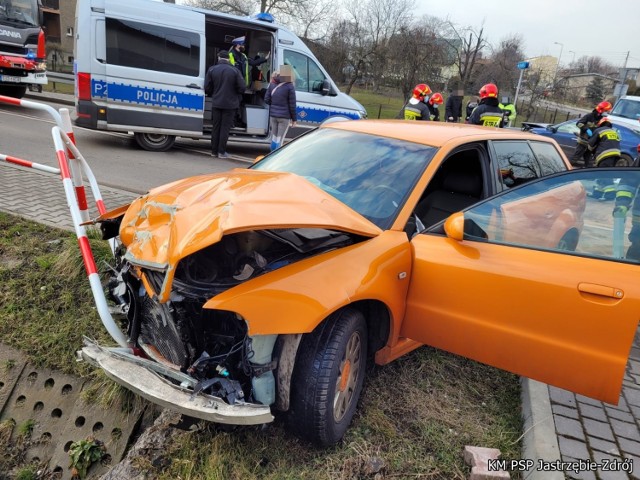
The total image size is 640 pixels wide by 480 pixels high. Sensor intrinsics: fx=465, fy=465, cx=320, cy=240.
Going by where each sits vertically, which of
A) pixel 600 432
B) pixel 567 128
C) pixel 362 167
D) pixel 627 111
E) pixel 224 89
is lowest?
pixel 600 432

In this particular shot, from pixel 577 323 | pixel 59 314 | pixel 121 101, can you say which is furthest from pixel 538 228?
pixel 121 101

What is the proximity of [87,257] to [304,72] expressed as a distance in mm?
7968

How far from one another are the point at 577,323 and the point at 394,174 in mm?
1313

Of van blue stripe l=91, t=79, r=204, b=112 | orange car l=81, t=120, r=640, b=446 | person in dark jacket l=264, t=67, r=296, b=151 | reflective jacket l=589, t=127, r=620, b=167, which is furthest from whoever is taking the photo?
reflective jacket l=589, t=127, r=620, b=167

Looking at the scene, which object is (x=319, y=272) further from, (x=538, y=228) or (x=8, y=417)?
(x=8, y=417)

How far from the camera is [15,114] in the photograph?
11516mm

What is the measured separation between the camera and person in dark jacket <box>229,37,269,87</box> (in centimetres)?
930

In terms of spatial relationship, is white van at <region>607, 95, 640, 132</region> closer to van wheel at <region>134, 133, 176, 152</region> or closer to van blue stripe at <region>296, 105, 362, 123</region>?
van blue stripe at <region>296, 105, 362, 123</region>

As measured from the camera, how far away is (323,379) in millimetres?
2148

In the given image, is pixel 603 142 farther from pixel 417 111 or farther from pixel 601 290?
pixel 601 290

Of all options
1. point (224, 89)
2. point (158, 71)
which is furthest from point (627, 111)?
point (158, 71)

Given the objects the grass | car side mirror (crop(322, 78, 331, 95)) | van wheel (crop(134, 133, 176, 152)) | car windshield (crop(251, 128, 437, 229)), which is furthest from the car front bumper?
car side mirror (crop(322, 78, 331, 95))

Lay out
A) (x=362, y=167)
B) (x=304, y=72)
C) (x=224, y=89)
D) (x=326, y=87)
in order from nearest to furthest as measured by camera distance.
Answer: (x=362, y=167)
(x=224, y=89)
(x=304, y=72)
(x=326, y=87)

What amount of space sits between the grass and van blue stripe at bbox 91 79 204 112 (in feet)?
→ 16.8
